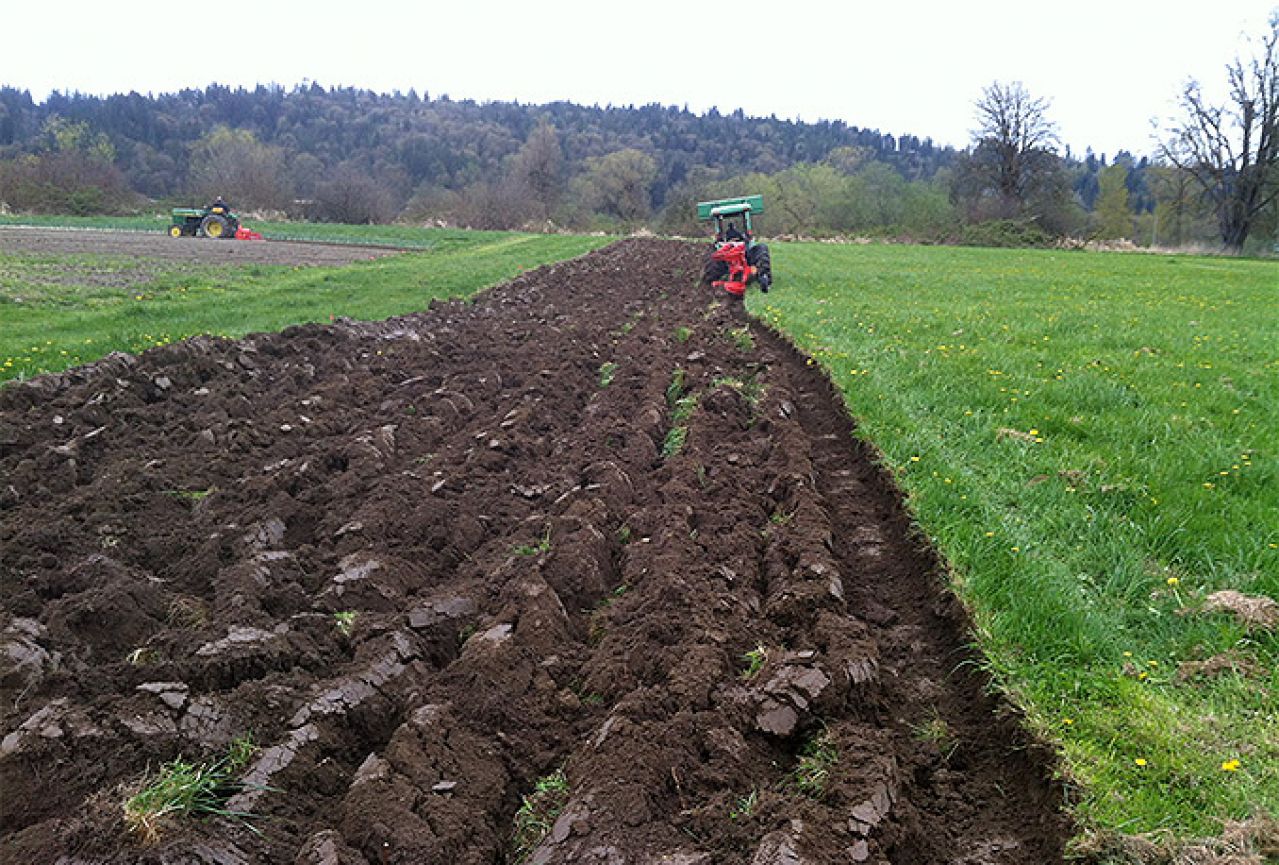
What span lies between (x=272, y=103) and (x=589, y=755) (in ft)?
458

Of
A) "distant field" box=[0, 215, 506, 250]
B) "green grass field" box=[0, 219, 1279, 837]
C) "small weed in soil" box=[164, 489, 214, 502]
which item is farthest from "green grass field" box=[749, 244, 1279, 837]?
"distant field" box=[0, 215, 506, 250]

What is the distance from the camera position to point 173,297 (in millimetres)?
14336

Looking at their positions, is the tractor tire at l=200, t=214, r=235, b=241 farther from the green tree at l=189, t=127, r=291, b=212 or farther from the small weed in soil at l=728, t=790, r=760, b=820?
the small weed in soil at l=728, t=790, r=760, b=820

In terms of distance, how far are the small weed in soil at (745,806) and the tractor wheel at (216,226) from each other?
37934mm

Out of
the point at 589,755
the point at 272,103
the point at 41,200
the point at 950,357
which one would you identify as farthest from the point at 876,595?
the point at 272,103

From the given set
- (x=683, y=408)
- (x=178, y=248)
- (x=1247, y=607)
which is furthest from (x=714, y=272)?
(x=178, y=248)

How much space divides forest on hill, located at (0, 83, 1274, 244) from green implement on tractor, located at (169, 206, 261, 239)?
67.1 feet

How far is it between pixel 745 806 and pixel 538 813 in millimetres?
724

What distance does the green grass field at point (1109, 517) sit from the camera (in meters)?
2.75

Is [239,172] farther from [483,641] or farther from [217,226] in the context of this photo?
[483,641]

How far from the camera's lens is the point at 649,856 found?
2373mm

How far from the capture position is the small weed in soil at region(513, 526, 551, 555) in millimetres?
4352

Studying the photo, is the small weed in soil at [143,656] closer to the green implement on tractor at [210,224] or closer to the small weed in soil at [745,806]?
the small weed in soil at [745,806]

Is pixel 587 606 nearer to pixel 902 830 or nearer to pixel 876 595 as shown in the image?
pixel 876 595
